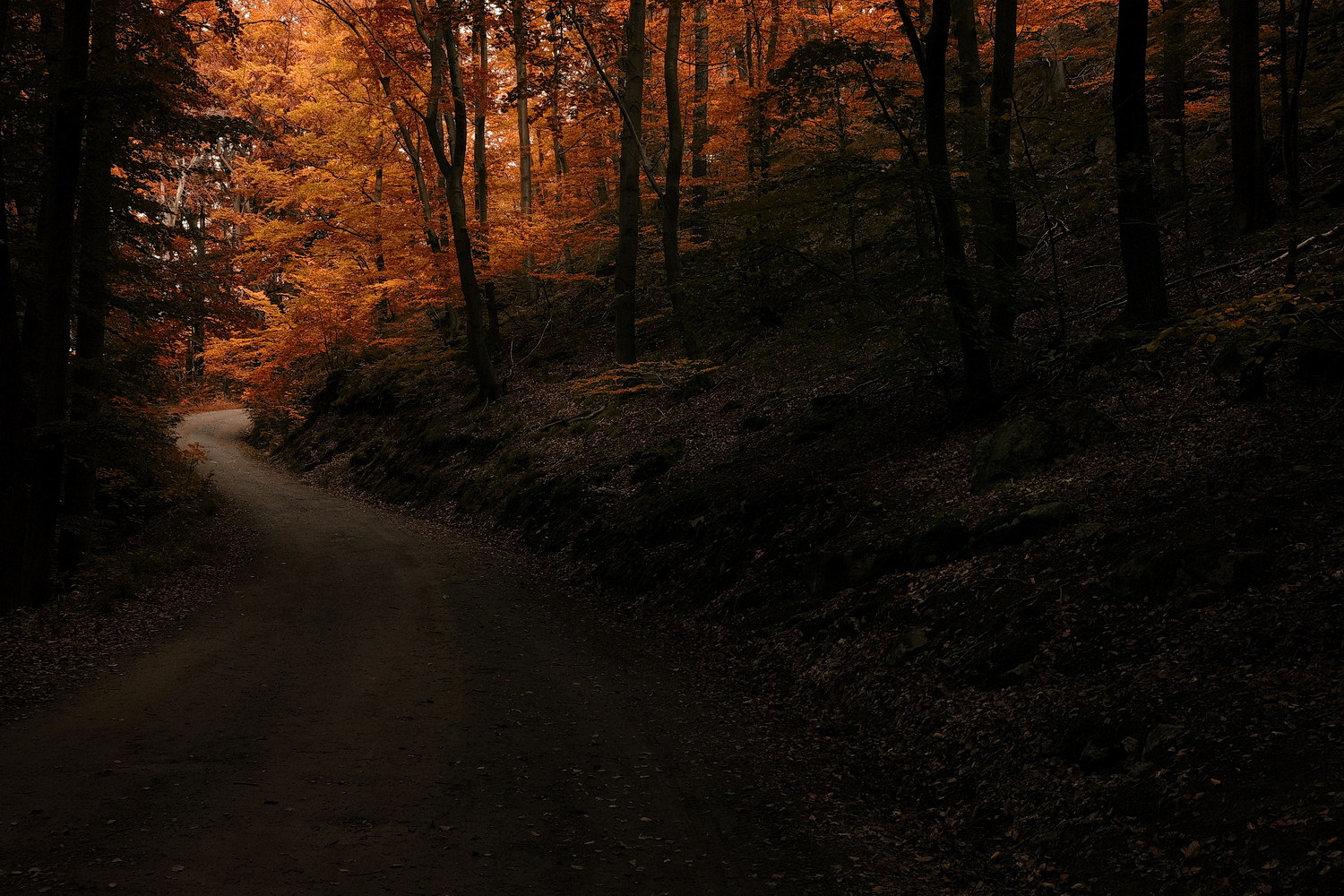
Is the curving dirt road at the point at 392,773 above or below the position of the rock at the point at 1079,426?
below

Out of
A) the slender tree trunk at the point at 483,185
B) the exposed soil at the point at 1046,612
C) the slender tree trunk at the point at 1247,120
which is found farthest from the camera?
the slender tree trunk at the point at 483,185

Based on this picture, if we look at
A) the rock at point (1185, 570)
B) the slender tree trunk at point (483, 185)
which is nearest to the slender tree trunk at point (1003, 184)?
the rock at point (1185, 570)

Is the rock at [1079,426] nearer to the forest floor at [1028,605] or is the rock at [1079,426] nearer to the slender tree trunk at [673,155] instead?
the forest floor at [1028,605]

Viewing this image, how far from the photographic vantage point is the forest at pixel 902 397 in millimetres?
4773

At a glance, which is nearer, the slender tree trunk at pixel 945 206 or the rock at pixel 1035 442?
the rock at pixel 1035 442

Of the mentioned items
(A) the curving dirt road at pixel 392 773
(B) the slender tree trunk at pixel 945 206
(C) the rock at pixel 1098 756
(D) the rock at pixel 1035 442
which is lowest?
(A) the curving dirt road at pixel 392 773

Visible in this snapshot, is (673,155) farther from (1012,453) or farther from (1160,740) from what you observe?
(1160,740)

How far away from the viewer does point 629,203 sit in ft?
56.0

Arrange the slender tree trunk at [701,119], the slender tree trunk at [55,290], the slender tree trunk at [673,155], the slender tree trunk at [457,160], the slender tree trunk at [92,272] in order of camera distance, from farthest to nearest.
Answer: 1. the slender tree trunk at [701,119]
2. the slender tree trunk at [457,160]
3. the slender tree trunk at [673,155]
4. the slender tree trunk at [92,272]
5. the slender tree trunk at [55,290]

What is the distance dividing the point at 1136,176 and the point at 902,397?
419 centimetres

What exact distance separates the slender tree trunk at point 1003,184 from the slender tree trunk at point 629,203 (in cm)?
759

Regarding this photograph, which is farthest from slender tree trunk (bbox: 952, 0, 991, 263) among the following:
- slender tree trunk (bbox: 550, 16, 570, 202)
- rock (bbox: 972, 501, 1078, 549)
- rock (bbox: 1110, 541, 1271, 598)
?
slender tree trunk (bbox: 550, 16, 570, 202)

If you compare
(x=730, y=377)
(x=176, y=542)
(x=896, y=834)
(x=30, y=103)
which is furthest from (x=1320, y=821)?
(x=176, y=542)

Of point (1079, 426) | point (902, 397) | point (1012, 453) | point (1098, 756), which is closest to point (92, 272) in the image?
point (902, 397)
